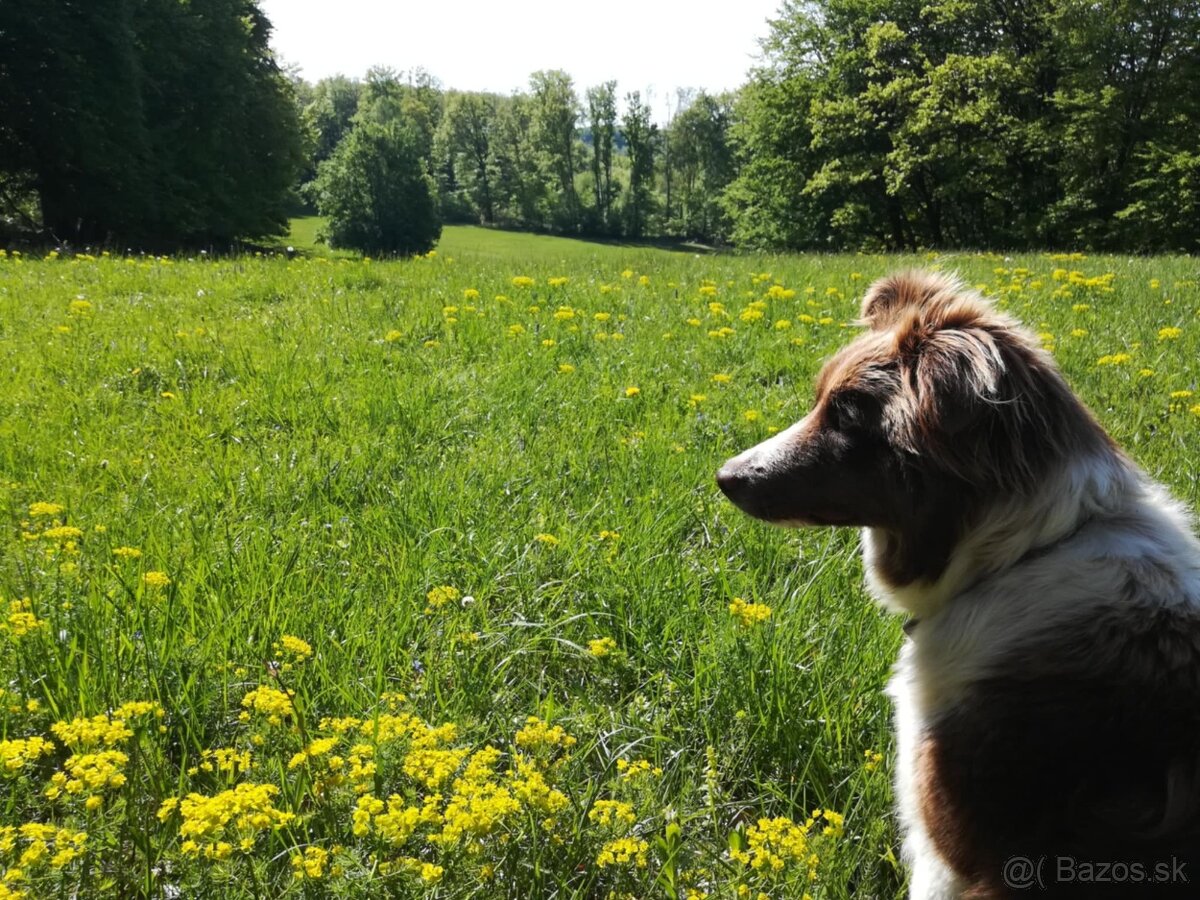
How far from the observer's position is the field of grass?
1.68m

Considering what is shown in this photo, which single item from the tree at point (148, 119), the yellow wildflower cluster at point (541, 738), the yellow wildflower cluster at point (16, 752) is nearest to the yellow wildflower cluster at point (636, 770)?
the yellow wildflower cluster at point (541, 738)

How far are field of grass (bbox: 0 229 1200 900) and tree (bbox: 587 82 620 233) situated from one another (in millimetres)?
70272

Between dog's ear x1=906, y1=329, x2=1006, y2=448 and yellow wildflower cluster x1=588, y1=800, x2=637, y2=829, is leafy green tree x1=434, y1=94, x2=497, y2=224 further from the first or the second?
yellow wildflower cluster x1=588, y1=800, x2=637, y2=829

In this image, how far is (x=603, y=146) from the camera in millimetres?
70875

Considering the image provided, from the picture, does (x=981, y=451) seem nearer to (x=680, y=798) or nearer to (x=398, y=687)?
(x=680, y=798)

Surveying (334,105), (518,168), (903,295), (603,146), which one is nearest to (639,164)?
(603,146)

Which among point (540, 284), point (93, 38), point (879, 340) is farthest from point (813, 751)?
point (93, 38)

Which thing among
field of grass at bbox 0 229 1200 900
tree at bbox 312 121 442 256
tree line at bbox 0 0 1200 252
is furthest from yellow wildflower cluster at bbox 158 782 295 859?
tree at bbox 312 121 442 256

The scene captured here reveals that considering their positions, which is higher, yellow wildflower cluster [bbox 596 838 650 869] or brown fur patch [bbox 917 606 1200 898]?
brown fur patch [bbox 917 606 1200 898]

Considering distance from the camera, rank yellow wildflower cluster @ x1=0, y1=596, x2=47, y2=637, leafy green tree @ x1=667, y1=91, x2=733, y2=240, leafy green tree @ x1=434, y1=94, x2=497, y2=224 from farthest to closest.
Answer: leafy green tree @ x1=434, y1=94, x2=497, y2=224
leafy green tree @ x1=667, y1=91, x2=733, y2=240
yellow wildflower cluster @ x1=0, y1=596, x2=47, y2=637

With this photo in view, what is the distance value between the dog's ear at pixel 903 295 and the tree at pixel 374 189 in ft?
135

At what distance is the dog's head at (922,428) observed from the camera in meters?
1.79

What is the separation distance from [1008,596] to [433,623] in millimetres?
1825

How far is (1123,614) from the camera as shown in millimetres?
1596
